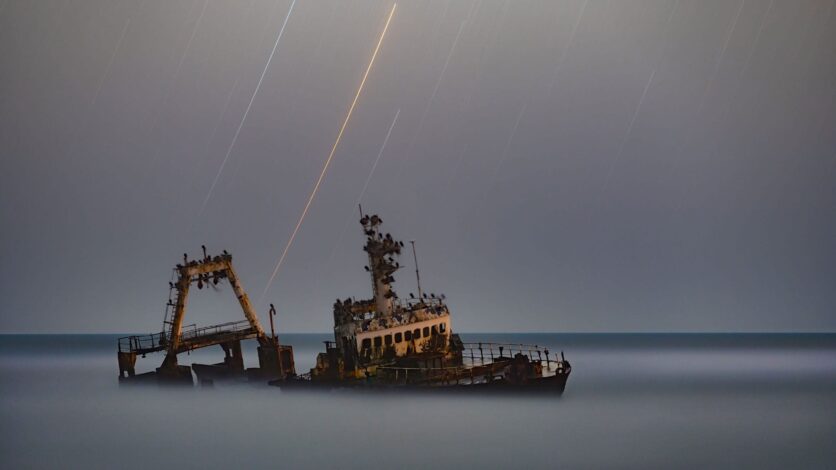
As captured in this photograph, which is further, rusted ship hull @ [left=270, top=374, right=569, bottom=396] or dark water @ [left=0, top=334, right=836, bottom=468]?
rusted ship hull @ [left=270, top=374, right=569, bottom=396]

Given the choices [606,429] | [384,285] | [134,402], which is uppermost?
[384,285]

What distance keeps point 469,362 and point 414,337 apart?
450 centimetres

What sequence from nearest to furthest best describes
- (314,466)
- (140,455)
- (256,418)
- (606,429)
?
(314,466)
(140,455)
(606,429)
(256,418)

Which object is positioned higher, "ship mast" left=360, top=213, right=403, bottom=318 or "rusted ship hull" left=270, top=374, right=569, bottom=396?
"ship mast" left=360, top=213, right=403, bottom=318

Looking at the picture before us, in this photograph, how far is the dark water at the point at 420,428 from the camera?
142ft

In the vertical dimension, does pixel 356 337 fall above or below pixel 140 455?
above

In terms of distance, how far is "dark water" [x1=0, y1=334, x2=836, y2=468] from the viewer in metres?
43.2

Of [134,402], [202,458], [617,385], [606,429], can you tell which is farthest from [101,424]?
[617,385]

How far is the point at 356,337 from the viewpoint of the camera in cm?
5628

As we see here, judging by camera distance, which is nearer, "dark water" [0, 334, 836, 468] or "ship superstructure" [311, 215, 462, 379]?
"dark water" [0, 334, 836, 468]

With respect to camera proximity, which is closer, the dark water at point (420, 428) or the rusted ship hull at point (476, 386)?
the dark water at point (420, 428)

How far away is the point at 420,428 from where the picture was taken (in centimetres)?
4941

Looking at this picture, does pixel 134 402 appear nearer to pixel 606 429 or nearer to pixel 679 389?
pixel 606 429

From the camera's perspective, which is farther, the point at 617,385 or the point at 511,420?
the point at 617,385
